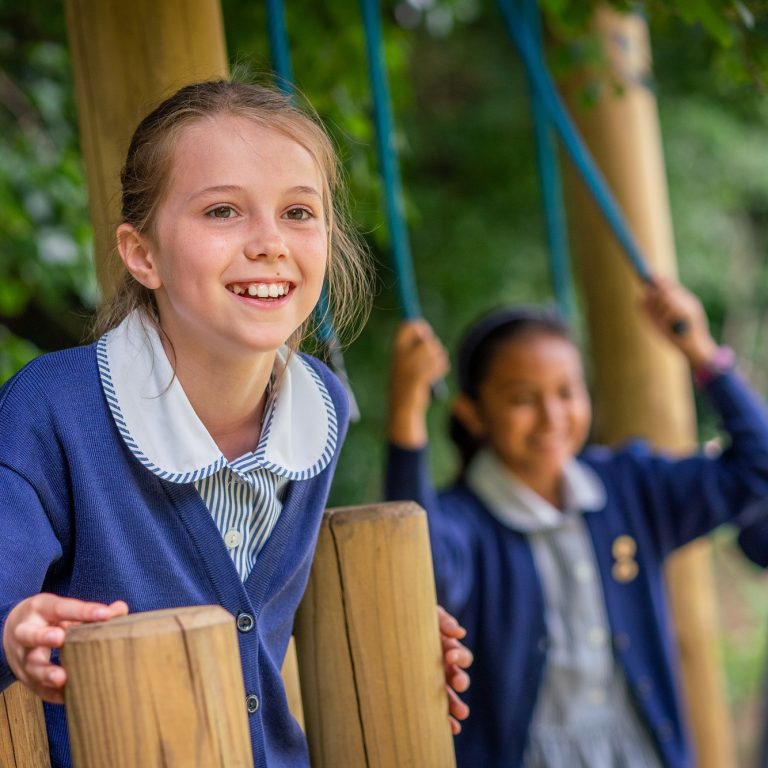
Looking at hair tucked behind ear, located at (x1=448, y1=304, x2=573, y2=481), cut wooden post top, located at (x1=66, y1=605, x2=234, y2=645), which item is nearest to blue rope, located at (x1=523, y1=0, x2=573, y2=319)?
hair tucked behind ear, located at (x1=448, y1=304, x2=573, y2=481)

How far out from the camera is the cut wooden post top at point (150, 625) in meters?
0.85

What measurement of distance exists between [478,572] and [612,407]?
74 cm

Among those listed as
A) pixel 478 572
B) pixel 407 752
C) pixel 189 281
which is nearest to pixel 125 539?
pixel 189 281

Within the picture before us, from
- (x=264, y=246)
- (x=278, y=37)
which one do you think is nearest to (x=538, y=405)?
(x=278, y=37)

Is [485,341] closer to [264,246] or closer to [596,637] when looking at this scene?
[596,637]

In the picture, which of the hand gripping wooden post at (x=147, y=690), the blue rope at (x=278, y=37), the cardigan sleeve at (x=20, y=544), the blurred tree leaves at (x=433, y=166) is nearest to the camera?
the hand gripping wooden post at (x=147, y=690)

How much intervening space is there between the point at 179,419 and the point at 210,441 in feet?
0.13

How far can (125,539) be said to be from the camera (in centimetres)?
111

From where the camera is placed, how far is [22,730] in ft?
3.69

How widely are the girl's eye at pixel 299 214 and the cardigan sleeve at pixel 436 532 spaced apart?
1035 millimetres

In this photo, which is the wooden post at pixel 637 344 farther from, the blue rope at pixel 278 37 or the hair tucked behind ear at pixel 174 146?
the hair tucked behind ear at pixel 174 146

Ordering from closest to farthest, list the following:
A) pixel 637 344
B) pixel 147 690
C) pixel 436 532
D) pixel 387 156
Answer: pixel 147 690
pixel 387 156
pixel 436 532
pixel 637 344

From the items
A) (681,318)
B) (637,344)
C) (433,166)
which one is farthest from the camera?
(433,166)

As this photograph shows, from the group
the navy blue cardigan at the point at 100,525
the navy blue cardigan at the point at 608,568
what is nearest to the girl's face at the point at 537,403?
the navy blue cardigan at the point at 608,568
